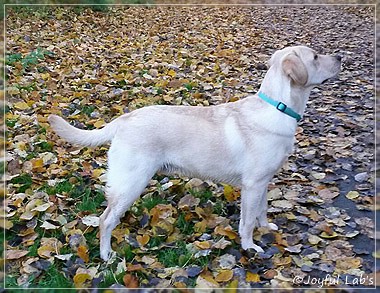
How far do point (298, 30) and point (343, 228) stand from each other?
338 inches

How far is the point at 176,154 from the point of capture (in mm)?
3408

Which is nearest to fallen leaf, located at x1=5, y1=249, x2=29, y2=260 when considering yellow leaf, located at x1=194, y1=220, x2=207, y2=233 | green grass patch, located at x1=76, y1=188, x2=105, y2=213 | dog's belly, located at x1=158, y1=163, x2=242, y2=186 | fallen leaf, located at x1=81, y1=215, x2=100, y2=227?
fallen leaf, located at x1=81, y1=215, x2=100, y2=227

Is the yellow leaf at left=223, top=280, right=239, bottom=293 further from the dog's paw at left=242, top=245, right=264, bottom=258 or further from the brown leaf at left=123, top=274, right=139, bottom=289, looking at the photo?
the brown leaf at left=123, top=274, right=139, bottom=289

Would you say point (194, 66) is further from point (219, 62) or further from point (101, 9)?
point (101, 9)

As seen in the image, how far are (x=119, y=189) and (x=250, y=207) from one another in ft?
3.39

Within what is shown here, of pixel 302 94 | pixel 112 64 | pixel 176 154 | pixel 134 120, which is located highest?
pixel 302 94

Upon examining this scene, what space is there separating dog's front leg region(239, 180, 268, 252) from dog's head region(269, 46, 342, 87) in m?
0.85

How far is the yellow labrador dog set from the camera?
3.32 metres

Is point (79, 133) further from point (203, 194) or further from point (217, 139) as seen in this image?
point (203, 194)

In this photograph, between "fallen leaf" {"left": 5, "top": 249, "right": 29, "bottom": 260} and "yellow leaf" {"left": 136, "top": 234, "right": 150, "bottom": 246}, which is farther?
"yellow leaf" {"left": 136, "top": 234, "right": 150, "bottom": 246}

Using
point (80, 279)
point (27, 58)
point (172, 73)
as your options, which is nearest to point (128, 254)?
point (80, 279)

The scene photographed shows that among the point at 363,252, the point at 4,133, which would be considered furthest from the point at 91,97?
the point at 363,252

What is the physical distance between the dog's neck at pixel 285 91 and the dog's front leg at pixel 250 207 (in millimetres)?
647

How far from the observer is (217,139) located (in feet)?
11.2
